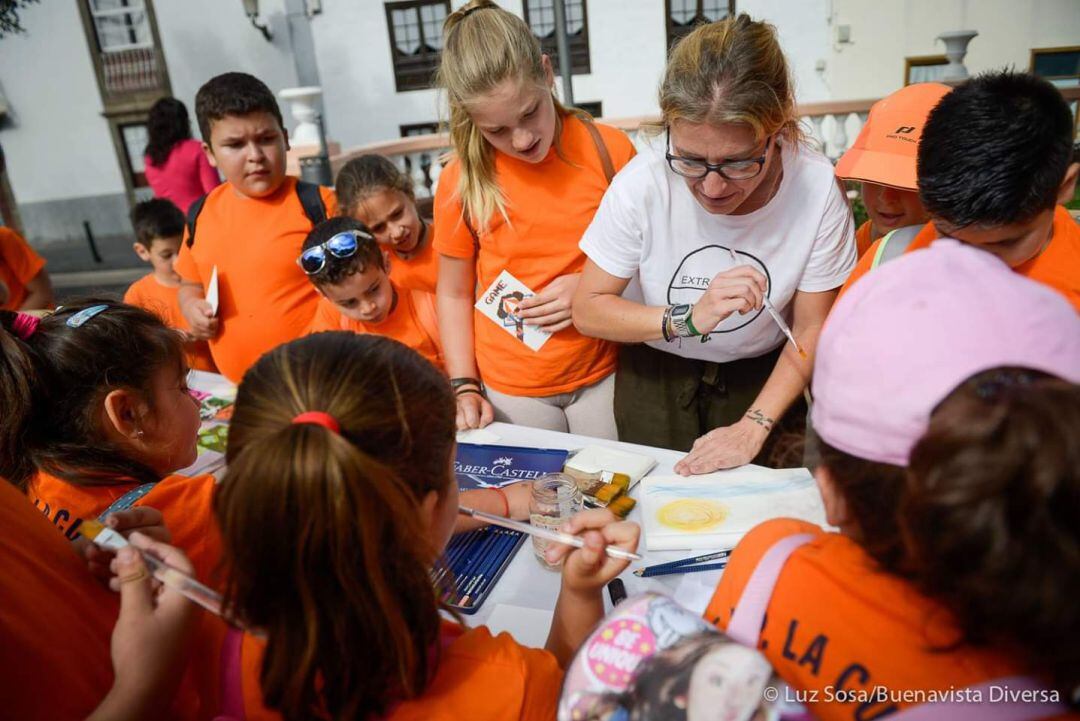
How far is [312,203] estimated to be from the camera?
110 inches

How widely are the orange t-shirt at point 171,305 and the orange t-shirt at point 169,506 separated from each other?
179 centimetres

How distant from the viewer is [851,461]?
2.65 feet

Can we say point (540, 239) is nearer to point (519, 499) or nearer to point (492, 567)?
point (519, 499)

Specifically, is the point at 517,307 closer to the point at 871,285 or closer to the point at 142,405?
the point at 142,405

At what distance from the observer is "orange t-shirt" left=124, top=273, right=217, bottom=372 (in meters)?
3.14

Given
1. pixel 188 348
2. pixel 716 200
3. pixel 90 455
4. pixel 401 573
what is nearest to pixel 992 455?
pixel 401 573

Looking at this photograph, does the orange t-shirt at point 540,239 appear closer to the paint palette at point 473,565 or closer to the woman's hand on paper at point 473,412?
the woman's hand on paper at point 473,412

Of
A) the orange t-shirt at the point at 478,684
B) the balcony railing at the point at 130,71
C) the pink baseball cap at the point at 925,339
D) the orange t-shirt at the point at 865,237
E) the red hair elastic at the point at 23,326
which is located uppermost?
the balcony railing at the point at 130,71

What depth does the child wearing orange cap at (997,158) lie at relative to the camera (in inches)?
49.2

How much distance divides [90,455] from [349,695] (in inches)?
35.5

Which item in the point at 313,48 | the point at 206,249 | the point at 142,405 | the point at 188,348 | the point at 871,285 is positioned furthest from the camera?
the point at 313,48

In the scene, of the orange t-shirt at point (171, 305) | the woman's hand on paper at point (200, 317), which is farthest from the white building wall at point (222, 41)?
the woman's hand on paper at point (200, 317)

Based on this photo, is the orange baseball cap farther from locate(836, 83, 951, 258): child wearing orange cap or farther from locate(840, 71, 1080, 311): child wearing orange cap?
locate(840, 71, 1080, 311): child wearing orange cap

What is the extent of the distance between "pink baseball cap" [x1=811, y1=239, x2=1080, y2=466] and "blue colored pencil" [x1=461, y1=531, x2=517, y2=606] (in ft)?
2.86
